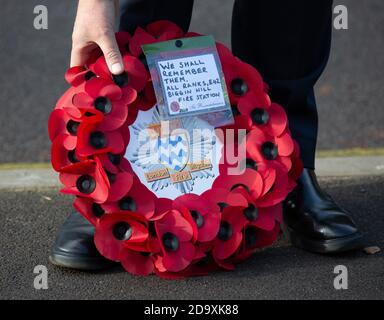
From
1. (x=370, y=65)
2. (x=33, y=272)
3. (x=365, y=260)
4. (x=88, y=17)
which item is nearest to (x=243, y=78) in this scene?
(x=88, y=17)

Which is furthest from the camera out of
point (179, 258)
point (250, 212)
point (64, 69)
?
point (64, 69)

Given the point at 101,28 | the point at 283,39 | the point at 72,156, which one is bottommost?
the point at 72,156

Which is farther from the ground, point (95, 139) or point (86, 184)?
point (95, 139)

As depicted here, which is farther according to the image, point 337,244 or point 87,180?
point 337,244

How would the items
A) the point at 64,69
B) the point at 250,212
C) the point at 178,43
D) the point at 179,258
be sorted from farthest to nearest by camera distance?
the point at 64,69 → the point at 178,43 → the point at 250,212 → the point at 179,258

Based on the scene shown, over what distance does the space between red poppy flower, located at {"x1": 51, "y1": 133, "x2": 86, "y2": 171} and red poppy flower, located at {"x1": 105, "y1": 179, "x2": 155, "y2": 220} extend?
0.15 meters

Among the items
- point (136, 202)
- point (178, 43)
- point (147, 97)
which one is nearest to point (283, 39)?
point (178, 43)

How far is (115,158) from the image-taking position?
2.13 m

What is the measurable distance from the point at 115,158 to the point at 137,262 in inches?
11.2

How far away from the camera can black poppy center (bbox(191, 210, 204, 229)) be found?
2092 millimetres

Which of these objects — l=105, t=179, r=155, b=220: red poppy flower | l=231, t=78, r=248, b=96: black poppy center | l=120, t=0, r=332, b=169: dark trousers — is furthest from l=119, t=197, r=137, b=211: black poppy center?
l=120, t=0, r=332, b=169: dark trousers

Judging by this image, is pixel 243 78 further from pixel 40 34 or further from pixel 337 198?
pixel 40 34

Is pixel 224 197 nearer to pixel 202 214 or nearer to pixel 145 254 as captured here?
pixel 202 214

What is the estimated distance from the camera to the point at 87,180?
82.6 inches
